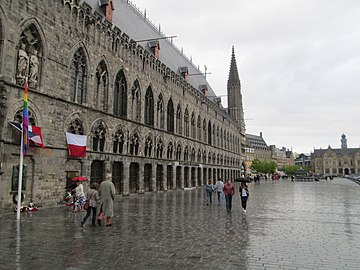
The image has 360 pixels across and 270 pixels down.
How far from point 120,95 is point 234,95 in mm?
56256

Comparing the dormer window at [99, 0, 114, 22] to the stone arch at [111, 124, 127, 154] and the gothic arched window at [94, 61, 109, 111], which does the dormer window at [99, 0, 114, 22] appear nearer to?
the gothic arched window at [94, 61, 109, 111]

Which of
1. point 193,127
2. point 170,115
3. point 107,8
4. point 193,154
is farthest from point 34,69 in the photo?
point 193,127

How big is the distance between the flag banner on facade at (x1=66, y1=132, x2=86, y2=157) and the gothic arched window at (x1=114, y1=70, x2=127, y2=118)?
19.4ft

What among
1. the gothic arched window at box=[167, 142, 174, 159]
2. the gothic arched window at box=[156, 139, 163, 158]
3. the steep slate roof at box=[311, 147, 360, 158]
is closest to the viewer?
the gothic arched window at box=[156, 139, 163, 158]

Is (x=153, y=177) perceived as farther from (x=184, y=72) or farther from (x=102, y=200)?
(x=184, y=72)

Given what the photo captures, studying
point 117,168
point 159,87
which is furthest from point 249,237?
point 159,87

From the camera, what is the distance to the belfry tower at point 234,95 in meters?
79.7

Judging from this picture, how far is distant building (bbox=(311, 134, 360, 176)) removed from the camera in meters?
152

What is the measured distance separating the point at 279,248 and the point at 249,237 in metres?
1.50

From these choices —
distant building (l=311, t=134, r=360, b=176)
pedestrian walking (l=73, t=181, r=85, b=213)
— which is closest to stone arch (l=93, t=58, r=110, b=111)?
pedestrian walking (l=73, t=181, r=85, b=213)

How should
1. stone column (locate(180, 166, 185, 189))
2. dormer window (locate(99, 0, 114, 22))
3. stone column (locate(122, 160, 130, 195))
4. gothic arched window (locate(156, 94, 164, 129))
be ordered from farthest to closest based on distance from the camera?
stone column (locate(180, 166, 185, 189))
gothic arched window (locate(156, 94, 164, 129))
dormer window (locate(99, 0, 114, 22))
stone column (locate(122, 160, 130, 195))

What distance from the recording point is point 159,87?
34000 millimetres

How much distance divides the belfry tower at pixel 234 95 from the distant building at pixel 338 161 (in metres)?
98.7

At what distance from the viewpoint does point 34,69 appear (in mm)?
17609
